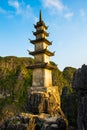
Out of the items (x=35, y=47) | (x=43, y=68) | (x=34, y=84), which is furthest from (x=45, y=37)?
(x=34, y=84)

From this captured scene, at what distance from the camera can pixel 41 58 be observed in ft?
106

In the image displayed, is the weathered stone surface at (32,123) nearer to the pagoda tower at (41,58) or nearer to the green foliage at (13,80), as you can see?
the pagoda tower at (41,58)

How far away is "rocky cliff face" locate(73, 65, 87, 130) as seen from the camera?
15.5 m

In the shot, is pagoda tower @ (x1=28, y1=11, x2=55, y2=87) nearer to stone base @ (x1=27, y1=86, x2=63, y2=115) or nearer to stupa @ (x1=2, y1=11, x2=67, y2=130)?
stupa @ (x1=2, y1=11, x2=67, y2=130)

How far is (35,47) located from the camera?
33.6 metres

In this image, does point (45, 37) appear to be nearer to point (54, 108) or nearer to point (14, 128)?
point (54, 108)

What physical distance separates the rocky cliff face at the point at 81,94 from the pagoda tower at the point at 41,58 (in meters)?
14.0

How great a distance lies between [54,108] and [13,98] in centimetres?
3361

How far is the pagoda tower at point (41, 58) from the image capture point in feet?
103

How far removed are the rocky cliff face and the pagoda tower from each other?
552 inches

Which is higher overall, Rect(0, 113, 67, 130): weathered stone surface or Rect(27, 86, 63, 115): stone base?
Rect(27, 86, 63, 115): stone base

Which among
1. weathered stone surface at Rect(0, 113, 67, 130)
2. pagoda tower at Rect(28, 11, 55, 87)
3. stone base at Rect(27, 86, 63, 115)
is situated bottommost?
weathered stone surface at Rect(0, 113, 67, 130)

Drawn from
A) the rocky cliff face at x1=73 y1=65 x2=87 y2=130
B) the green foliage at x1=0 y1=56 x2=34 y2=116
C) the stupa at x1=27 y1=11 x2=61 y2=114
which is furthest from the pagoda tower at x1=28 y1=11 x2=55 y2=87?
the green foliage at x1=0 y1=56 x2=34 y2=116

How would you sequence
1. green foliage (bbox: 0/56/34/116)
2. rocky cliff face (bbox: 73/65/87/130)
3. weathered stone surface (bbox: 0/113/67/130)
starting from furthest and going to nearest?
green foliage (bbox: 0/56/34/116), weathered stone surface (bbox: 0/113/67/130), rocky cliff face (bbox: 73/65/87/130)
